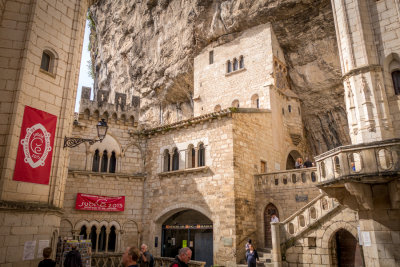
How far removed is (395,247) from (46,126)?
11.1 meters

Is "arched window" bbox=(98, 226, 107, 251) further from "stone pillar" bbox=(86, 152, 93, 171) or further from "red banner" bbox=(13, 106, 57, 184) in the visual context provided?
"red banner" bbox=(13, 106, 57, 184)

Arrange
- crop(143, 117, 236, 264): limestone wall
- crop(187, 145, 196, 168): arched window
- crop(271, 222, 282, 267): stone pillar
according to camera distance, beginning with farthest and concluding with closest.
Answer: crop(187, 145, 196, 168): arched window → crop(143, 117, 236, 264): limestone wall → crop(271, 222, 282, 267): stone pillar

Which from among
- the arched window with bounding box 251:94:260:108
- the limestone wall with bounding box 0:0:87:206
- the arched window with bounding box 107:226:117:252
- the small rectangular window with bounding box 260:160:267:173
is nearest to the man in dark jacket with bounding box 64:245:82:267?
the limestone wall with bounding box 0:0:87:206

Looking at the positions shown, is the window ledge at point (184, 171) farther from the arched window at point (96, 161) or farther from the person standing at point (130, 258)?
the person standing at point (130, 258)

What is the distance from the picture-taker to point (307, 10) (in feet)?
69.2

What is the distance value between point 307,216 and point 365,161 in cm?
413

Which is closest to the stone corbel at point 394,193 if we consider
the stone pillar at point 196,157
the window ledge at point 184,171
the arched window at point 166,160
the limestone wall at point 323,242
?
the limestone wall at point 323,242

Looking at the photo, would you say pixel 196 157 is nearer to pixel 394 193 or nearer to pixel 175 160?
pixel 175 160

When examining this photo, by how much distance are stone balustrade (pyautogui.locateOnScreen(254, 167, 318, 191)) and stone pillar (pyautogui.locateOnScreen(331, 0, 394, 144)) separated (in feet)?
13.5

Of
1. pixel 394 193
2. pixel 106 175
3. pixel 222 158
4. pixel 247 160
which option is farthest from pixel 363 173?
pixel 106 175

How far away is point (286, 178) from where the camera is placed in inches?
648

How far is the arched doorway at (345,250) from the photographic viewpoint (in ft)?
38.7

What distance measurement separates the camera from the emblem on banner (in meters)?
9.73

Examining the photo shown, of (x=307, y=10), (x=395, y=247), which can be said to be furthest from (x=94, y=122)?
(x=395, y=247)
